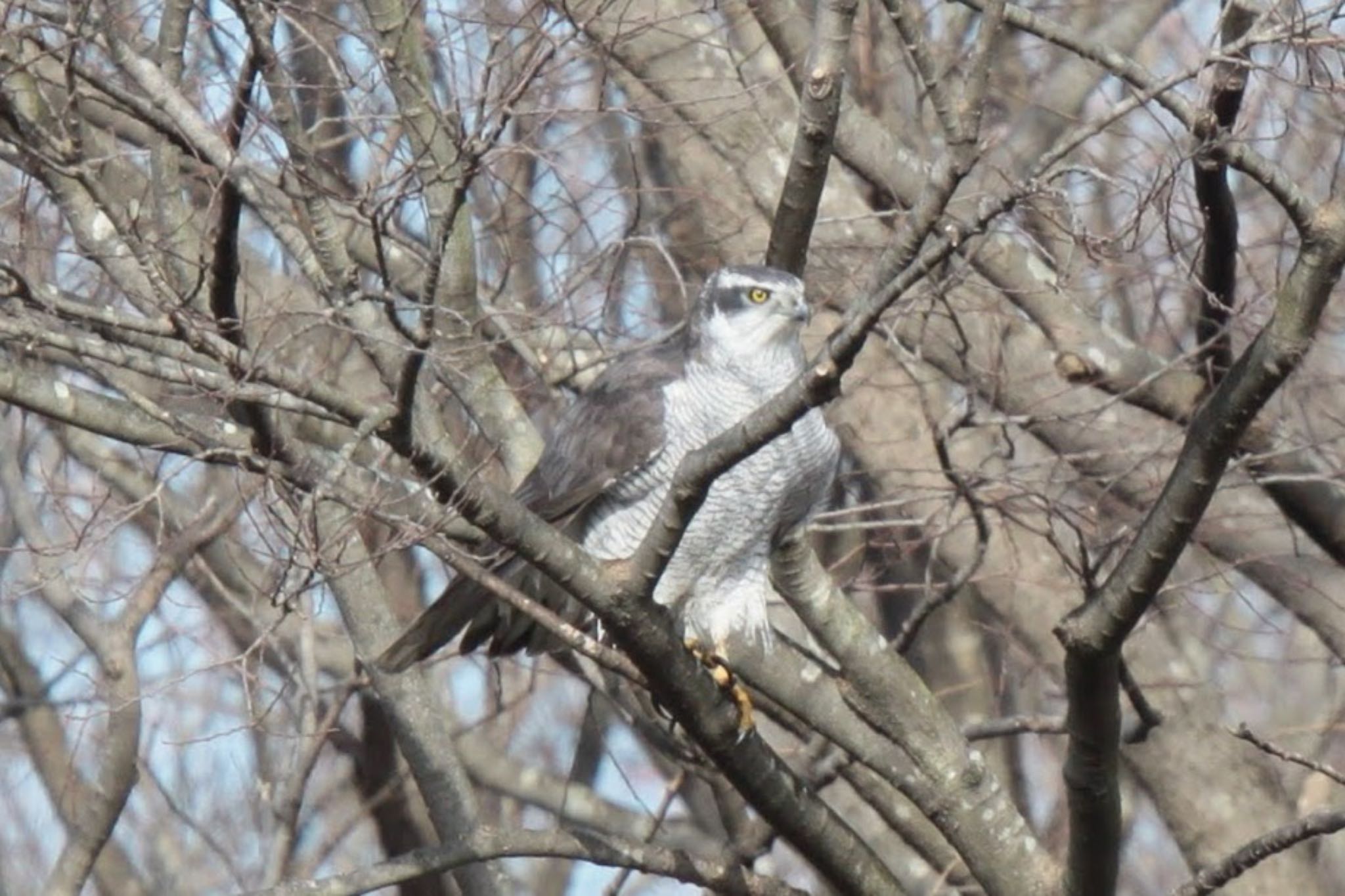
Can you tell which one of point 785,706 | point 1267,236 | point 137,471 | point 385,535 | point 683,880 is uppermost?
point 1267,236

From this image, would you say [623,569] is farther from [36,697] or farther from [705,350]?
[36,697]

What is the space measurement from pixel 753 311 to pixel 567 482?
26.3 inches

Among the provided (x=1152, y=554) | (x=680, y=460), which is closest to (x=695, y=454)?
(x=1152, y=554)

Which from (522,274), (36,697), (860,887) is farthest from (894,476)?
(36,697)

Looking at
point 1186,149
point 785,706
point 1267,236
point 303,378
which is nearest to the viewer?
point 303,378

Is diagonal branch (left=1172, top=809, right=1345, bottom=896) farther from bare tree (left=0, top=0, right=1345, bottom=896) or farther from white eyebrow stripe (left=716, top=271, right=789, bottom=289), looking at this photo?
white eyebrow stripe (left=716, top=271, right=789, bottom=289)

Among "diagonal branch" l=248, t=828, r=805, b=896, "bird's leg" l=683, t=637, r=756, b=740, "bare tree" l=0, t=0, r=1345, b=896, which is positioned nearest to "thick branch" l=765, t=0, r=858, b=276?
"bare tree" l=0, t=0, r=1345, b=896

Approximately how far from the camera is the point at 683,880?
498 cm

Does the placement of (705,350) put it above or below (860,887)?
above

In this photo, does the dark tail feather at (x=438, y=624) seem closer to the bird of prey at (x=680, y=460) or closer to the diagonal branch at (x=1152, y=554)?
the bird of prey at (x=680, y=460)

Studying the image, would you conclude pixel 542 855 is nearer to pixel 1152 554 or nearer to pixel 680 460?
pixel 680 460

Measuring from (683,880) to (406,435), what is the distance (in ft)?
5.45

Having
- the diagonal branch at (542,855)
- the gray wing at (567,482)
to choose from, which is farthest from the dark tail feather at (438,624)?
the diagonal branch at (542,855)

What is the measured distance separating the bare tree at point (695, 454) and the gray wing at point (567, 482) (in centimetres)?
21
